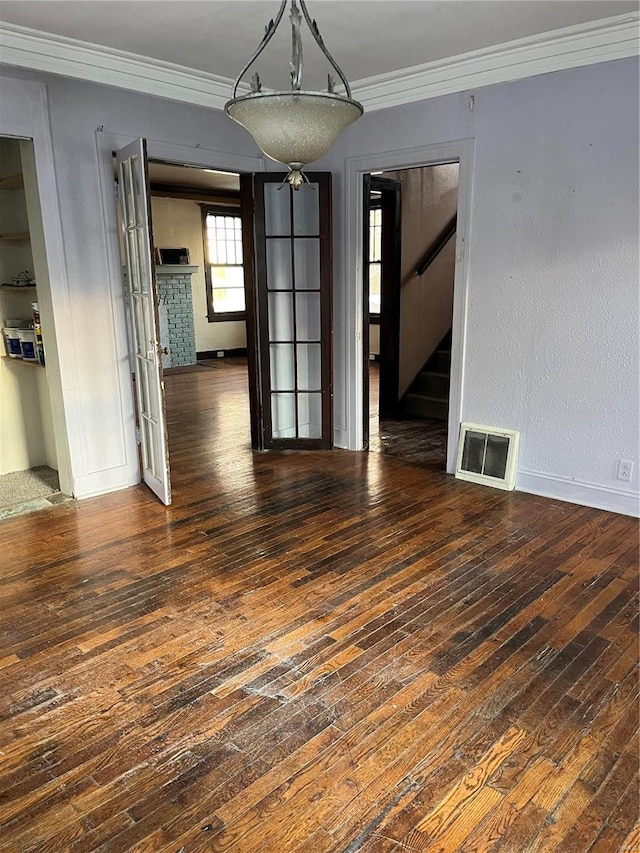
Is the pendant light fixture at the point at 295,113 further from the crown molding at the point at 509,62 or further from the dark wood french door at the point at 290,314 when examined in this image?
the dark wood french door at the point at 290,314

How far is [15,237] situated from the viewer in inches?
165

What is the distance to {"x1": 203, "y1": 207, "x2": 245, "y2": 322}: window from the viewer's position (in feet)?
34.9

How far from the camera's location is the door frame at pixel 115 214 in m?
4.03

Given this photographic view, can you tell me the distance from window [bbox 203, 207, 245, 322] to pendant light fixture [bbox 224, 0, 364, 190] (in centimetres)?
875

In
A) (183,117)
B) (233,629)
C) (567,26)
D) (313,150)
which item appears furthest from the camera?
(183,117)

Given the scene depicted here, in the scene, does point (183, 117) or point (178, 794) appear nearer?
point (178, 794)

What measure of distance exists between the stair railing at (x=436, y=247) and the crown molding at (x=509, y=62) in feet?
6.98

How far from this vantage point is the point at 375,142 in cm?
464

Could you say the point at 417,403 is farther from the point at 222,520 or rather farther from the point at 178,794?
the point at 178,794

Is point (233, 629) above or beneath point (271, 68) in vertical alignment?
beneath

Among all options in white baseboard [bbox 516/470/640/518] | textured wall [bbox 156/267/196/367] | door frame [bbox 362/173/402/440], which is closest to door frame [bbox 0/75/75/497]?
door frame [bbox 362/173/402/440]

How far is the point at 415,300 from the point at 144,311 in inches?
131

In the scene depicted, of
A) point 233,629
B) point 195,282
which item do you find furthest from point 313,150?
point 195,282

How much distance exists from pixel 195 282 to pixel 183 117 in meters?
6.31
